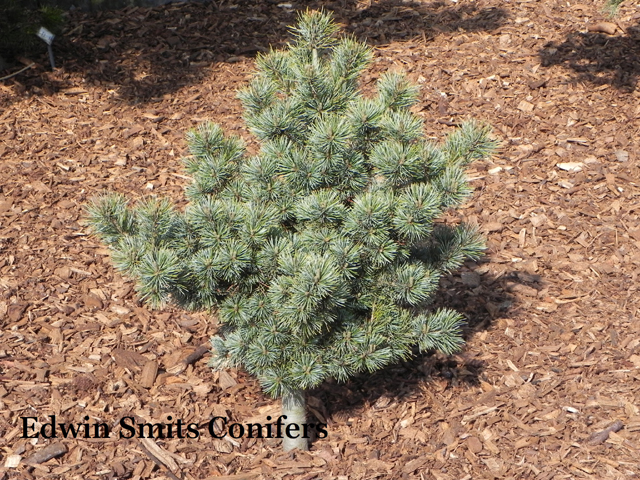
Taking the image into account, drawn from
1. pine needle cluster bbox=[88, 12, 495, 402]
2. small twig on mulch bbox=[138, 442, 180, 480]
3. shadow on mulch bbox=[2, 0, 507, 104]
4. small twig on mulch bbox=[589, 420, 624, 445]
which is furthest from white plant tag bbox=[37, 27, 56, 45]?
small twig on mulch bbox=[589, 420, 624, 445]

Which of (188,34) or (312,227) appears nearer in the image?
(312,227)

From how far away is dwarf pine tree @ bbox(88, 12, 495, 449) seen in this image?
3.40m

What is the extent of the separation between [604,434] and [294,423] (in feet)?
5.31

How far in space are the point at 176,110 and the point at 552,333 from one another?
381 cm

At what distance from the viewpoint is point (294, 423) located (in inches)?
162

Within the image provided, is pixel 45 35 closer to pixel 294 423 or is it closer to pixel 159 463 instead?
pixel 159 463

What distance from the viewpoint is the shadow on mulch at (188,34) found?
718 cm

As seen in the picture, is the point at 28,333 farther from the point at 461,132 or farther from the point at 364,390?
the point at 461,132

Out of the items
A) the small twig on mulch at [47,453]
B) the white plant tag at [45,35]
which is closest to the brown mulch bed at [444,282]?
the small twig on mulch at [47,453]

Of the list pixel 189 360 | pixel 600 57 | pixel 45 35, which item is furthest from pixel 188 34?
pixel 189 360

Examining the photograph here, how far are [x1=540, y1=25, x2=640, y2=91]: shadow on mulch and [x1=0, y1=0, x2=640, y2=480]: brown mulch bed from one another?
25 millimetres

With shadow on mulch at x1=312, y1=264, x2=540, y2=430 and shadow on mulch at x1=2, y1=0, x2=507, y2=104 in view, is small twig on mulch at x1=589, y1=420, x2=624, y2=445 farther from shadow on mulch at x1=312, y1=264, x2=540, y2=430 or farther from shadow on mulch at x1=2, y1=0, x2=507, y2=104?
shadow on mulch at x1=2, y1=0, x2=507, y2=104

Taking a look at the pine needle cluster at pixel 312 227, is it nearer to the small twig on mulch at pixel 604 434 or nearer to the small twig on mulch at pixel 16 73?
the small twig on mulch at pixel 604 434

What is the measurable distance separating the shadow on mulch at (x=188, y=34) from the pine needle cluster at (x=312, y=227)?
3581 mm
